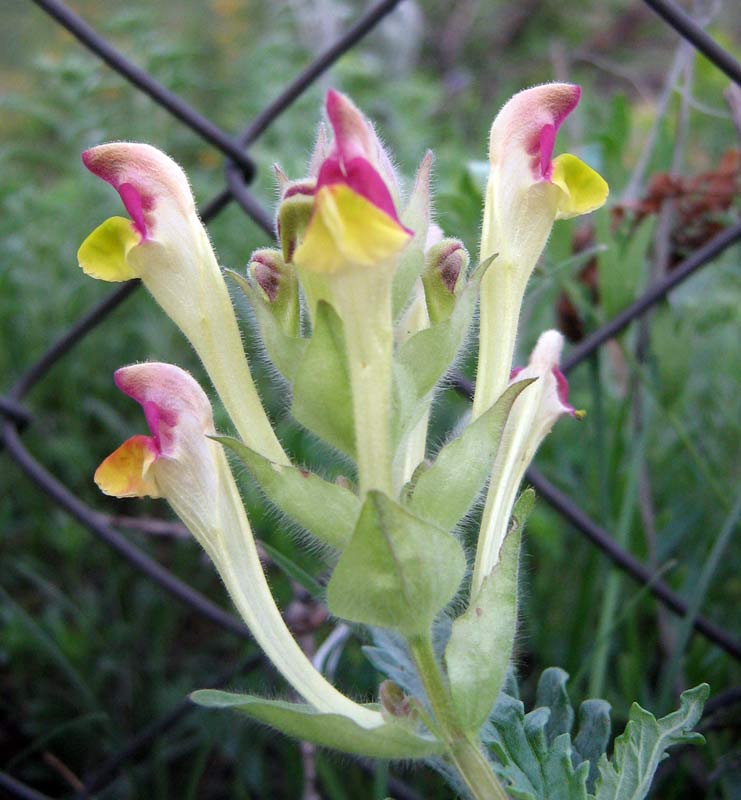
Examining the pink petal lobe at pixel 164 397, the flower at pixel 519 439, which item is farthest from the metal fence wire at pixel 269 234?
the pink petal lobe at pixel 164 397

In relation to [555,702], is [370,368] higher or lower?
higher

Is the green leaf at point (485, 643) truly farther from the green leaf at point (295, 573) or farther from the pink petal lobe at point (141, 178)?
the pink petal lobe at point (141, 178)

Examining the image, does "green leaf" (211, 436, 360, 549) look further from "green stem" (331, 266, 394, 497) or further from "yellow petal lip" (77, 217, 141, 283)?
"yellow petal lip" (77, 217, 141, 283)

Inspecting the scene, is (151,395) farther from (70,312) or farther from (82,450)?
(70,312)

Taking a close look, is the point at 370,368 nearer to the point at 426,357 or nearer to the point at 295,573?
the point at 426,357

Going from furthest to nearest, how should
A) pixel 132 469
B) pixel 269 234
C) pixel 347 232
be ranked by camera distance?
pixel 269 234 < pixel 132 469 < pixel 347 232

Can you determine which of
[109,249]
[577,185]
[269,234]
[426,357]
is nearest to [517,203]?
[577,185]
